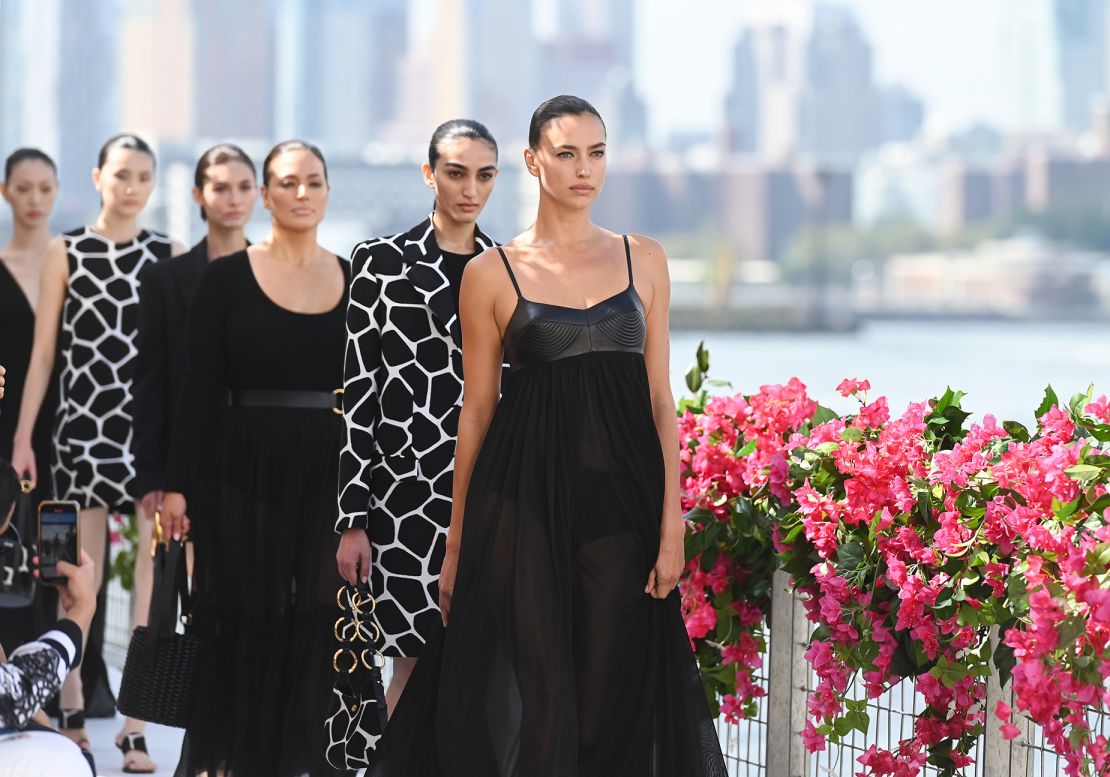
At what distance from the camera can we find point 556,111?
105 inches

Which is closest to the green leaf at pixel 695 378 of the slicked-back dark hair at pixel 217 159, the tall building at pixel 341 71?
the slicked-back dark hair at pixel 217 159

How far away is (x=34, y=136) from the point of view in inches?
2486

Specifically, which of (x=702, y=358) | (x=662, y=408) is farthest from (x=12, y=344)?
(x=662, y=408)

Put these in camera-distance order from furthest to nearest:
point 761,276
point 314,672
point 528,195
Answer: point 528,195 → point 761,276 → point 314,672

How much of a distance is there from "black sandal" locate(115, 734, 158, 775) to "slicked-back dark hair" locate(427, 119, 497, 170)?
1750 mm

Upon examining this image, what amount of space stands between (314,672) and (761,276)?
54.2 meters

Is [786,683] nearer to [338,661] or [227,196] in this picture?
[338,661]

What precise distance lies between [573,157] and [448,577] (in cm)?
67

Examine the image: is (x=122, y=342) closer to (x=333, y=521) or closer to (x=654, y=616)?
(x=333, y=521)

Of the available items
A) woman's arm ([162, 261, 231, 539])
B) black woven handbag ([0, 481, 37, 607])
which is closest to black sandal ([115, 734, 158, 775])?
black woven handbag ([0, 481, 37, 607])

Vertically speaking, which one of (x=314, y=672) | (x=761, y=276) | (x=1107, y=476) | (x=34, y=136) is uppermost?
(x=34, y=136)

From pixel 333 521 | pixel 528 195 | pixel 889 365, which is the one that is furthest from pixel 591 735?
pixel 528 195

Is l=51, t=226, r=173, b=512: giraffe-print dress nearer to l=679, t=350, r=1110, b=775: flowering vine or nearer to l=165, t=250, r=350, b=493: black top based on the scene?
l=165, t=250, r=350, b=493: black top

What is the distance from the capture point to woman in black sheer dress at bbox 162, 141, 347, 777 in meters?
3.47
